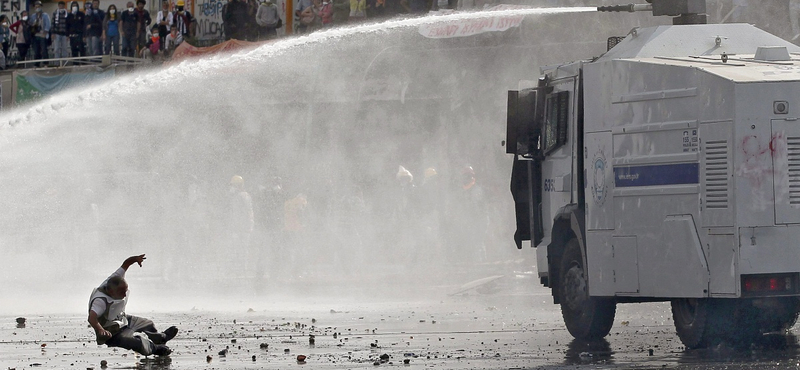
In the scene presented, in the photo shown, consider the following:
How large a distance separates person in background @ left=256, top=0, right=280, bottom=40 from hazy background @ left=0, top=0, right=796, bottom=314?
0.92 m

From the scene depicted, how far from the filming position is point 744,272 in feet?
35.0

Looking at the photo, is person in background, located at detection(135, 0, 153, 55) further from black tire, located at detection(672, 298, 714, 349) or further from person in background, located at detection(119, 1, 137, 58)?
black tire, located at detection(672, 298, 714, 349)

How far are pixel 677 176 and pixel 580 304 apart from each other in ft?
7.04

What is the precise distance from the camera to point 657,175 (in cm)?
1148

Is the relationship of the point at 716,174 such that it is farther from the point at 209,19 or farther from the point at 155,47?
the point at 209,19

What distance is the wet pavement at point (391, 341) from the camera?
11.1m

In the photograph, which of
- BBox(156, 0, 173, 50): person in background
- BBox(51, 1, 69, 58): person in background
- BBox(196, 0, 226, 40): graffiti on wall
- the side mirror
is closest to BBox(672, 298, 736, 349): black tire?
the side mirror

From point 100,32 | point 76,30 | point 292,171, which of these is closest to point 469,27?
point 292,171

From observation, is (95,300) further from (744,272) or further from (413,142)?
(413,142)

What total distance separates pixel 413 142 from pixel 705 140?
20.2 m

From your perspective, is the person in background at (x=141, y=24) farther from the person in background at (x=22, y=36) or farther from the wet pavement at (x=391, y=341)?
the wet pavement at (x=391, y=341)

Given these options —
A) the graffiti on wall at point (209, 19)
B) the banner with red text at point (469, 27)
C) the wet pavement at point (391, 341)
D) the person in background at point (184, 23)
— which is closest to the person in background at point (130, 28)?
the person in background at point (184, 23)

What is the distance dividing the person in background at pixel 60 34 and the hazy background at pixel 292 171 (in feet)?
19.9

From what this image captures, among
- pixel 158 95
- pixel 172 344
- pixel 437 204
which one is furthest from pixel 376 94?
pixel 172 344
